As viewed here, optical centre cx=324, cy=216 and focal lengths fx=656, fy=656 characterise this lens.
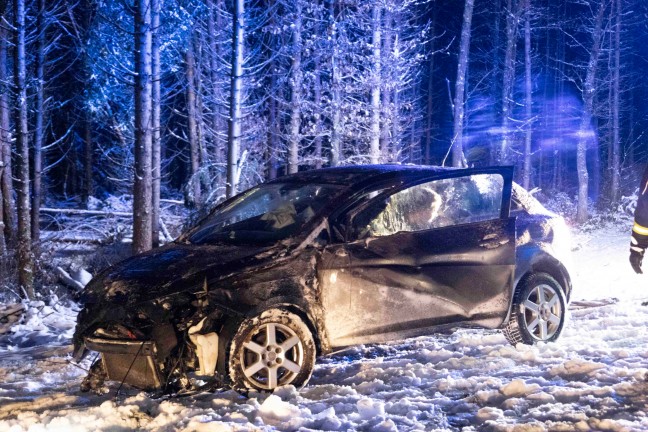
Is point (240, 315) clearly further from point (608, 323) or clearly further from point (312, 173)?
point (608, 323)

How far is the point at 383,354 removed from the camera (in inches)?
238

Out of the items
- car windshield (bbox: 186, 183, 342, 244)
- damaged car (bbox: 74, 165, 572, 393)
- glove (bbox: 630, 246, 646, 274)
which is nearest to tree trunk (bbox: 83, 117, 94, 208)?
car windshield (bbox: 186, 183, 342, 244)

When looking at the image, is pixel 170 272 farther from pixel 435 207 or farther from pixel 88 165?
pixel 88 165

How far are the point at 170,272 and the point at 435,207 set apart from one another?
240 centimetres

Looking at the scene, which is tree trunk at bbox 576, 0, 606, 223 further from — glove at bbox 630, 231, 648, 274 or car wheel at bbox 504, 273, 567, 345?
glove at bbox 630, 231, 648, 274

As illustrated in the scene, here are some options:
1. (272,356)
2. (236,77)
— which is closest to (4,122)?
(236,77)

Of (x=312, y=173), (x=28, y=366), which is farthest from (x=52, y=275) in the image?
(x=312, y=173)

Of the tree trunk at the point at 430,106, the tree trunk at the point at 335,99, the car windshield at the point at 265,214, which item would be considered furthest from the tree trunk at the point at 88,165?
the car windshield at the point at 265,214

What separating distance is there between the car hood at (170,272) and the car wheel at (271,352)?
1.41 ft

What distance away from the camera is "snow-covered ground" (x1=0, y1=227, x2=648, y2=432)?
4.07 meters

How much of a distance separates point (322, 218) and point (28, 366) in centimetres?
330

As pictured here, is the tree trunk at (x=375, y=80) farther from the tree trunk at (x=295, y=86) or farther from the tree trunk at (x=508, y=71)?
the tree trunk at (x=508, y=71)

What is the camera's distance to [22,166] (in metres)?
12.7

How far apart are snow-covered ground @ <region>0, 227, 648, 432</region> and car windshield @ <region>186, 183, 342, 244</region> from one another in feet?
4.15
